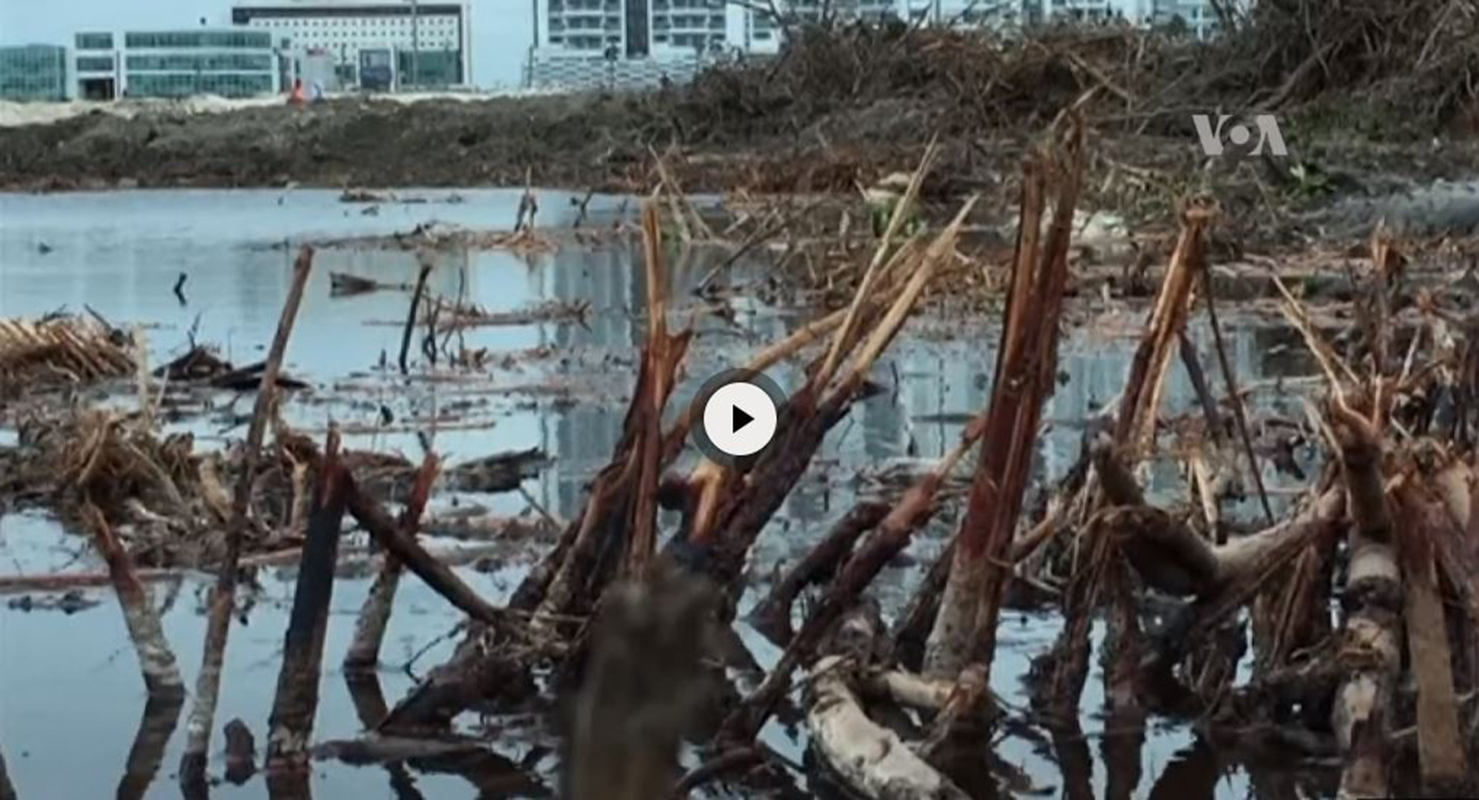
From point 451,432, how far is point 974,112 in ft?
46.2

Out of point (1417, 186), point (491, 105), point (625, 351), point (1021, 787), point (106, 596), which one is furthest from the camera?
point (491, 105)

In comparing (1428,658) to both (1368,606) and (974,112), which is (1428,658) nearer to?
(1368,606)

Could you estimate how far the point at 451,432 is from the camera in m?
7.07

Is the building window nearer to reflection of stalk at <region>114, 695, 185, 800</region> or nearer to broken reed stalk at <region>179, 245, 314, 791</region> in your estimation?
reflection of stalk at <region>114, 695, 185, 800</region>

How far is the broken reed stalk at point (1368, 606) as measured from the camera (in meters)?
2.92

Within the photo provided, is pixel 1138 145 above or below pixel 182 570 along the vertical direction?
above

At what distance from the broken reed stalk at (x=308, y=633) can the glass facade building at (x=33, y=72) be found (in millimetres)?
59466

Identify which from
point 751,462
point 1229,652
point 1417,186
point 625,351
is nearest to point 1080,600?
point 1229,652

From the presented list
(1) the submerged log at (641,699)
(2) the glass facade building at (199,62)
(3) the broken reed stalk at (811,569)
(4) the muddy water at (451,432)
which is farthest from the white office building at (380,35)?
(1) the submerged log at (641,699)

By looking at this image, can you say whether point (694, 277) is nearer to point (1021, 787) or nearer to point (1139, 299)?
point (1139, 299)

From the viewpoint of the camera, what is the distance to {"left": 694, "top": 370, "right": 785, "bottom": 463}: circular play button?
12.3ft

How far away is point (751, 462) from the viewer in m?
3.74

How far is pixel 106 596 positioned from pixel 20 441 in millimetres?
1948

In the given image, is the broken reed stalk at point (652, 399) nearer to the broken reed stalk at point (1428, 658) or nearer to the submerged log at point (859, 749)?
the submerged log at point (859, 749)
